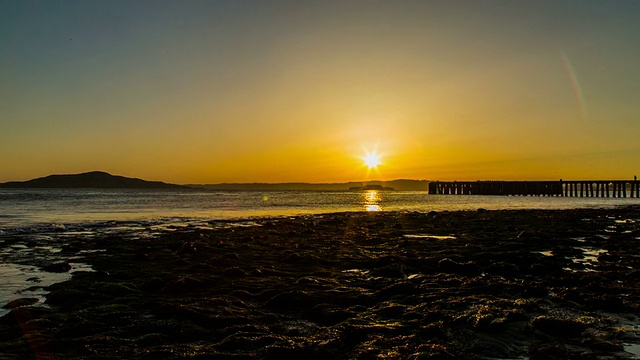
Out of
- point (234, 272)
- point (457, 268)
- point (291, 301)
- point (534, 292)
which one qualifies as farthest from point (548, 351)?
point (234, 272)

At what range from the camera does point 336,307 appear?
27.7 feet

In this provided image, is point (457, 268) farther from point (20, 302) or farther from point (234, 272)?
point (20, 302)

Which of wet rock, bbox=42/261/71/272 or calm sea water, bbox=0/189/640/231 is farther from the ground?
calm sea water, bbox=0/189/640/231

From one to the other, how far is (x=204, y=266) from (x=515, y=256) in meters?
9.37

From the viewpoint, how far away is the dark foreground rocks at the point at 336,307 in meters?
6.31

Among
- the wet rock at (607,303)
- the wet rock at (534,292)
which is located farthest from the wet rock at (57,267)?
the wet rock at (607,303)

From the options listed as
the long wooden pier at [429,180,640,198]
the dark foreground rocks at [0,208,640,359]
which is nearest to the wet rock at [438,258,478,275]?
the dark foreground rocks at [0,208,640,359]

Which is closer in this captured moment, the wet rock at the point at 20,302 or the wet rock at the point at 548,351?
the wet rock at the point at 548,351

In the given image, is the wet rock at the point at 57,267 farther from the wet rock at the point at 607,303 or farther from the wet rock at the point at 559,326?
the wet rock at the point at 607,303

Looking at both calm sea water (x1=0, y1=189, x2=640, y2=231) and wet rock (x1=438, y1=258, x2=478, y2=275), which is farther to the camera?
calm sea water (x1=0, y1=189, x2=640, y2=231)

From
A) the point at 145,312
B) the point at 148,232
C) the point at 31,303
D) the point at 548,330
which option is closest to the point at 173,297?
the point at 145,312

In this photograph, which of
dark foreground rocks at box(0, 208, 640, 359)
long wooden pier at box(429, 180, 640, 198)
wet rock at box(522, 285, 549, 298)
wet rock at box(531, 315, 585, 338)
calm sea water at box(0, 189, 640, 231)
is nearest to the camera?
dark foreground rocks at box(0, 208, 640, 359)

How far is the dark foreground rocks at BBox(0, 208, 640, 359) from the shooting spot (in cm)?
631

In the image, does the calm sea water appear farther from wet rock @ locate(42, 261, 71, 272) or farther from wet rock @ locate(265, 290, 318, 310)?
wet rock @ locate(265, 290, 318, 310)
